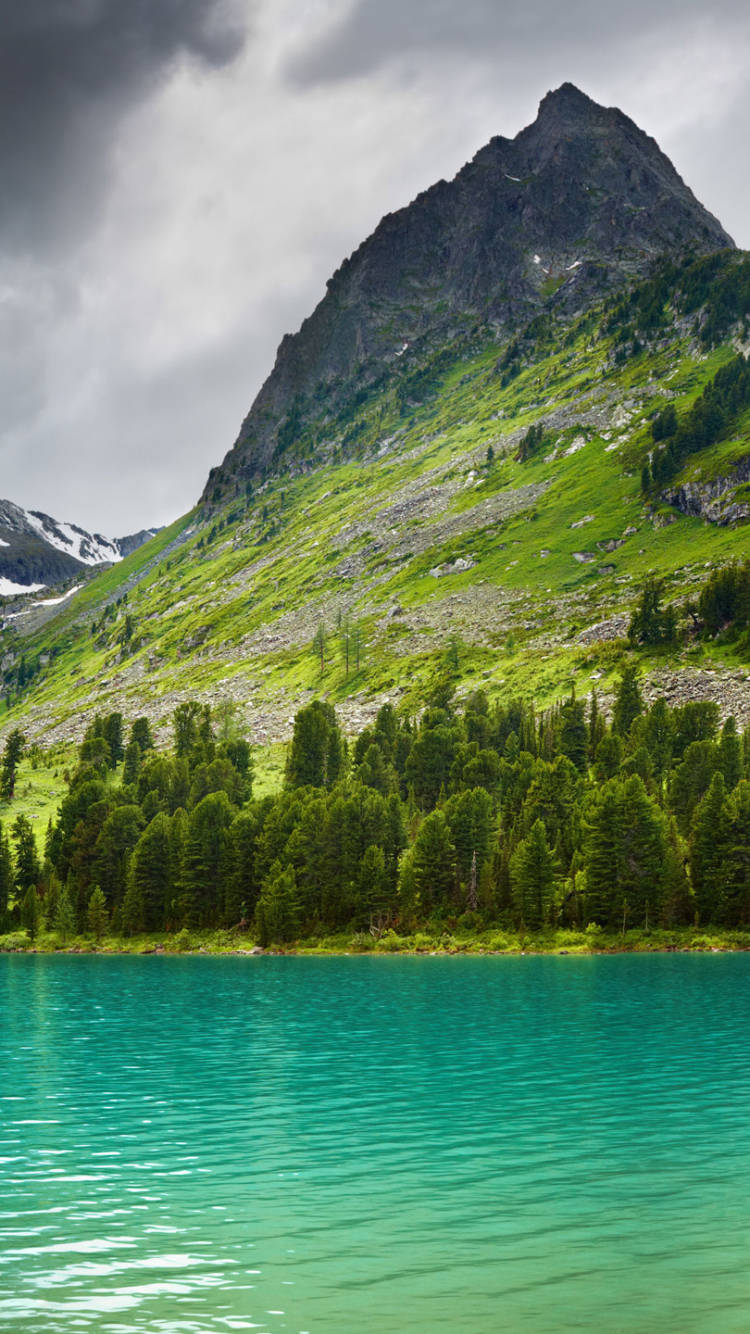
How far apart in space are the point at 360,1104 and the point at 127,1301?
21226mm

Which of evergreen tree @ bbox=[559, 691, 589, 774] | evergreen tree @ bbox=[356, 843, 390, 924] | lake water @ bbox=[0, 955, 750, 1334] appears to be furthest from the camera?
evergreen tree @ bbox=[559, 691, 589, 774]

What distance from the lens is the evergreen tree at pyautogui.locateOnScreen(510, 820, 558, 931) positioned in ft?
420

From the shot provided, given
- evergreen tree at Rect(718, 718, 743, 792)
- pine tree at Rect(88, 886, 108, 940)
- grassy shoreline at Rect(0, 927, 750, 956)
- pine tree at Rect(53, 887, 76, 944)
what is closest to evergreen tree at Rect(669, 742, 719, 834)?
evergreen tree at Rect(718, 718, 743, 792)

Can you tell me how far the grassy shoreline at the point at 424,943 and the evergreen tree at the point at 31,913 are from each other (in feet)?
7.55

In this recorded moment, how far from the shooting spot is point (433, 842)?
136500 millimetres

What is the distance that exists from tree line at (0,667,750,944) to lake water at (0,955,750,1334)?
63460 mm

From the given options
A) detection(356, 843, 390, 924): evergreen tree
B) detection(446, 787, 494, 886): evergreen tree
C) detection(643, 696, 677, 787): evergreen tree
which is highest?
detection(643, 696, 677, 787): evergreen tree

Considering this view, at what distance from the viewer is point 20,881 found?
166 m

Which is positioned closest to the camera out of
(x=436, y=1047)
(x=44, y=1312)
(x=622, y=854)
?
(x=44, y=1312)

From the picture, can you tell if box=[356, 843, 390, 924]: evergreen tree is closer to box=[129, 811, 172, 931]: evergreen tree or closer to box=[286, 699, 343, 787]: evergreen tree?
box=[129, 811, 172, 931]: evergreen tree

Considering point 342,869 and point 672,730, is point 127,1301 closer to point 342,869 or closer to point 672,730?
point 342,869

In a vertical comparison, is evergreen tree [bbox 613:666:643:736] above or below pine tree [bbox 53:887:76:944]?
above

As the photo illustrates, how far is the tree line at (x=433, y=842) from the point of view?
12706cm

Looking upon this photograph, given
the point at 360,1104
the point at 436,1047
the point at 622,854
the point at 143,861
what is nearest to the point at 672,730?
the point at 622,854
